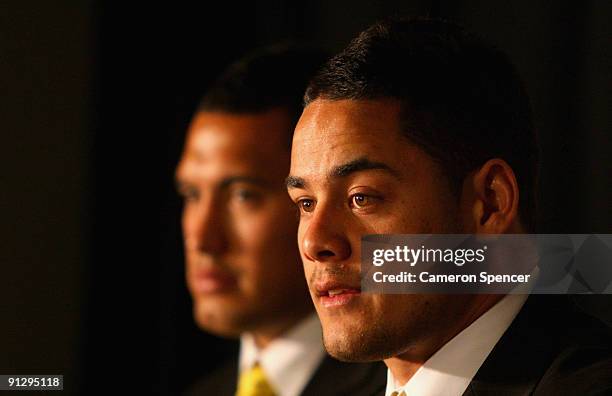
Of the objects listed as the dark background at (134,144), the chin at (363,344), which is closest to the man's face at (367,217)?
the chin at (363,344)

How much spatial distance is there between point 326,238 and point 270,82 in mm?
502

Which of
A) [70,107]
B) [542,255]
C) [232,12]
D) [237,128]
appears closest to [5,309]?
[70,107]

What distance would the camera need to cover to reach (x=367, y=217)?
84 centimetres

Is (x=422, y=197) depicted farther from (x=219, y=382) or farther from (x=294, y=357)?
(x=219, y=382)

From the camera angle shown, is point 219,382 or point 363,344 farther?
point 219,382

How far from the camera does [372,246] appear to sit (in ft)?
2.79

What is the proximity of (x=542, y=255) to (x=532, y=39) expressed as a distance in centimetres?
31

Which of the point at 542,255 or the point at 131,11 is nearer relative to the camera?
the point at 542,255

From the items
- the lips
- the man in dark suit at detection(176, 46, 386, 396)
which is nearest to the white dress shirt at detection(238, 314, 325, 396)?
the man in dark suit at detection(176, 46, 386, 396)

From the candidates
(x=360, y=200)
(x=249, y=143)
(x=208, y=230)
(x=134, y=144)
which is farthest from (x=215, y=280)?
(x=360, y=200)

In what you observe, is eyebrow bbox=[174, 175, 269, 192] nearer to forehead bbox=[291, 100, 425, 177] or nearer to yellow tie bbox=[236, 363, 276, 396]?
yellow tie bbox=[236, 363, 276, 396]

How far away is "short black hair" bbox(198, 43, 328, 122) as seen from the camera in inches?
50.4

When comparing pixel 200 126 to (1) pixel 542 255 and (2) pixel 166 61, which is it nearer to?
(2) pixel 166 61

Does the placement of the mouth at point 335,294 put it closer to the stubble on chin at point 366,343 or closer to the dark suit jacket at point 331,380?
the stubble on chin at point 366,343
